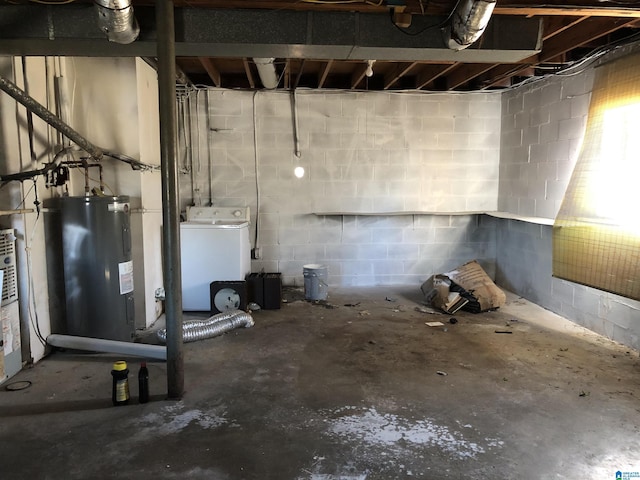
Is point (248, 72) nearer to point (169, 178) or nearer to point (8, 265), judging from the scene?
point (169, 178)

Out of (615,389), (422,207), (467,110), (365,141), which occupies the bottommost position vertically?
(615,389)

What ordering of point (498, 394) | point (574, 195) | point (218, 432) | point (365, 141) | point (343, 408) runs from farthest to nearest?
point (365, 141), point (574, 195), point (498, 394), point (343, 408), point (218, 432)

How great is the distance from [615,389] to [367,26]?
2810 millimetres

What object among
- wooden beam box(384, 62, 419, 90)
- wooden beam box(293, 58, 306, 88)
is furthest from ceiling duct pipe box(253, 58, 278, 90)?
wooden beam box(384, 62, 419, 90)

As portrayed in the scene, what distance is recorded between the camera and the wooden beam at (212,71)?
445cm

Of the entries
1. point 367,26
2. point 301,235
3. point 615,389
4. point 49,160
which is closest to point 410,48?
point 367,26

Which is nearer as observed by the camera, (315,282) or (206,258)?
(206,258)

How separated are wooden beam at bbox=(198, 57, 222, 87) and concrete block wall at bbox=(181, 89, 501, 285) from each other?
0.20m

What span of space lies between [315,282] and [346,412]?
2565 mm

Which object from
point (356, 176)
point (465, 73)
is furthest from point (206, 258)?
point (465, 73)

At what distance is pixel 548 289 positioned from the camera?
4.78 meters

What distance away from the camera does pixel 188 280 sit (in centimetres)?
467

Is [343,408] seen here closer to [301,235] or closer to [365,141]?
[301,235]

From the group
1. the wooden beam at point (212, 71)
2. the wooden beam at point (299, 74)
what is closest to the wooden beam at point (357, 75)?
the wooden beam at point (299, 74)
